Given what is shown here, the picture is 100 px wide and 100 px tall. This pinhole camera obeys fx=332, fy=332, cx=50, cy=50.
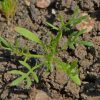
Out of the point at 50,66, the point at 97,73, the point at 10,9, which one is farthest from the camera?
the point at 10,9

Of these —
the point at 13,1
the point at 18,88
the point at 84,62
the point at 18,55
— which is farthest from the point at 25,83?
the point at 13,1

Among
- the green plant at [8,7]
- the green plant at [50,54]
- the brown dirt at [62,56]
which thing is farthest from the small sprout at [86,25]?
the green plant at [8,7]

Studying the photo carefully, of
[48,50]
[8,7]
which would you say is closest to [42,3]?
[8,7]

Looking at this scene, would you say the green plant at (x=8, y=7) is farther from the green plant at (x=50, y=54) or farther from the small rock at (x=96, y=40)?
the small rock at (x=96, y=40)

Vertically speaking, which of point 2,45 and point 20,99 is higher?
point 2,45

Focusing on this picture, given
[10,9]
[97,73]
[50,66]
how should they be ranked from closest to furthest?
[50,66]
[97,73]
[10,9]

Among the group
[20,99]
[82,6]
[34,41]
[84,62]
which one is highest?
[82,6]

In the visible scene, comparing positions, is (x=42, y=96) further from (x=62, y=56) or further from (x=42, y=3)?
(x=42, y=3)

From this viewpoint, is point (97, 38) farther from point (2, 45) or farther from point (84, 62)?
point (2, 45)

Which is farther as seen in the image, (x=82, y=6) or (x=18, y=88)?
(x=82, y=6)
